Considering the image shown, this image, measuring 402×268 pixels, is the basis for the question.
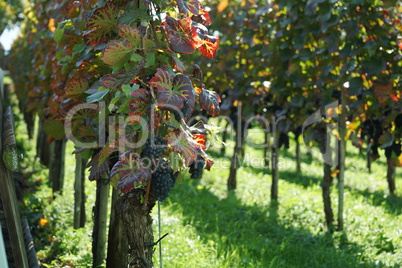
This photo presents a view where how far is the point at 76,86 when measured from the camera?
10.5 feet

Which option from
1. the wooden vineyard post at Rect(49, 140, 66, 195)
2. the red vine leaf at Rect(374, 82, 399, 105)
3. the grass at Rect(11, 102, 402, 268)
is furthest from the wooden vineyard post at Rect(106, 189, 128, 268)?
the wooden vineyard post at Rect(49, 140, 66, 195)

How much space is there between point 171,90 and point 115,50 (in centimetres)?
37

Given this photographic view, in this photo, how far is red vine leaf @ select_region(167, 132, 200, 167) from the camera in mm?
2363

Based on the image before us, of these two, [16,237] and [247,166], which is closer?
[16,237]

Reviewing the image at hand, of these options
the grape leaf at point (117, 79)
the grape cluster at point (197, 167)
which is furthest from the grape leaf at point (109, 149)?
the grape cluster at point (197, 167)

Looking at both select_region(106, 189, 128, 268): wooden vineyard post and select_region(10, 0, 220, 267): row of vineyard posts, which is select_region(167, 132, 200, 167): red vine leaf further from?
select_region(106, 189, 128, 268): wooden vineyard post

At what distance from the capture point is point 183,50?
249 centimetres

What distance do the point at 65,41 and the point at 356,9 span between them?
8.89 feet

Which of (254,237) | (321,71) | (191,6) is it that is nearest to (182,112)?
(191,6)

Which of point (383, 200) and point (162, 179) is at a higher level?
point (162, 179)

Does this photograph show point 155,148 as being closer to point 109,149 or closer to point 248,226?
point 109,149

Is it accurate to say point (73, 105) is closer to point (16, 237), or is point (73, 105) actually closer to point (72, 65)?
point (72, 65)

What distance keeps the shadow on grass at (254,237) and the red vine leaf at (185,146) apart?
1.75m

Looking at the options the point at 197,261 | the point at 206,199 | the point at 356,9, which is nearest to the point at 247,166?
the point at 206,199
